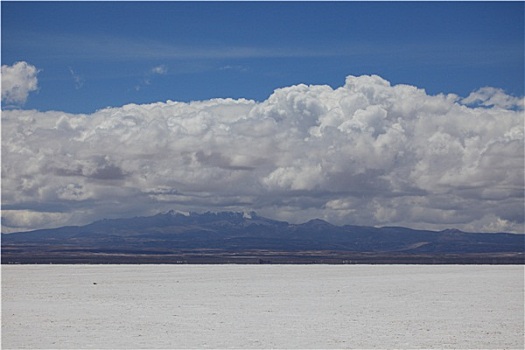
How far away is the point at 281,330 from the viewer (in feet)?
97.0

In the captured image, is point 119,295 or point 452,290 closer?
point 119,295

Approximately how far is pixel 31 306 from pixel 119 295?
8.36 metres

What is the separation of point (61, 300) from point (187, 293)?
27.6ft

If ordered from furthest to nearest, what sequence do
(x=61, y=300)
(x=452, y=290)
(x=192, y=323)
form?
(x=452, y=290)
(x=61, y=300)
(x=192, y=323)

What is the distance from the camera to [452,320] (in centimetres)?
3325

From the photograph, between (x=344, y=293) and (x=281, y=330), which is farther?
(x=344, y=293)

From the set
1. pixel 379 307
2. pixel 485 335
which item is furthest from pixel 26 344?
pixel 379 307

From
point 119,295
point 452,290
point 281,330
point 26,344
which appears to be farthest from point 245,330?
point 452,290

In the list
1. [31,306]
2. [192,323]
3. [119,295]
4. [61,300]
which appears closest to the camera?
[192,323]

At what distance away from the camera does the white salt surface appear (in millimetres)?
26766

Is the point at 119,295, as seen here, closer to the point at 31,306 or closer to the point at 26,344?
the point at 31,306

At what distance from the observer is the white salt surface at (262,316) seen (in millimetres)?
26766

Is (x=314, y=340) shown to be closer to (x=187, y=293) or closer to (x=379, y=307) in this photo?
(x=379, y=307)

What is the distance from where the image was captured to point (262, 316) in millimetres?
34219
